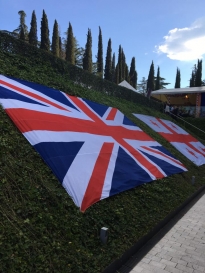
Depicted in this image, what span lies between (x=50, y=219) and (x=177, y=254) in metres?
2.16

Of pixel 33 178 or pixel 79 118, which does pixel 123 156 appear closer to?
pixel 79 118

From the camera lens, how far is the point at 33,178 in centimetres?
370

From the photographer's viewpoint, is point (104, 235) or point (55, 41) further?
point (55, 41)

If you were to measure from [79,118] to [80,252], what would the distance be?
429 cm

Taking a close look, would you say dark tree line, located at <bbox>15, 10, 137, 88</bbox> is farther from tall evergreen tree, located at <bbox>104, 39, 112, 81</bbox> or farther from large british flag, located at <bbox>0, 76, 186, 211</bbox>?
large british flag, located at <bbox>0, 76, 186, 211</bbox>

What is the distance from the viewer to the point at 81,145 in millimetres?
5387

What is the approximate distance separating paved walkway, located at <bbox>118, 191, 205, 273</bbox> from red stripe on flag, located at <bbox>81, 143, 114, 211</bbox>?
1061mm

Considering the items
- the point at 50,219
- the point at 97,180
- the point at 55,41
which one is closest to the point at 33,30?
the point at 55,41

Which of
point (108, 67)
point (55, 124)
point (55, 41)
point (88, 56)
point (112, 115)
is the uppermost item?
point (55, 41)

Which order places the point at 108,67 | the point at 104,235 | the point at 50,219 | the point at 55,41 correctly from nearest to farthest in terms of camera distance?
the point at 50,219, the point at 104,235, the point at 55,41, the point at 108,67

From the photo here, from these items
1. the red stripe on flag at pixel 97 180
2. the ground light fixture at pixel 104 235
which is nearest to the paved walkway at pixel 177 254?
the ground light fixture at pixel 104 235

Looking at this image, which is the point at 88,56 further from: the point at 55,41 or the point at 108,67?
the point at 108,67

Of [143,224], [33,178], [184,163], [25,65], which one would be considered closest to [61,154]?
[33,178]

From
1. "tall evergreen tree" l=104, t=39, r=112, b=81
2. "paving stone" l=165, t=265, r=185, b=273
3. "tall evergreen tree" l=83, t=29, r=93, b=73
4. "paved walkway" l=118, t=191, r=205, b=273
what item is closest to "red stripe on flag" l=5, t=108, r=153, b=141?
"paved walkway" l=118, t=191, r=205, b=273
